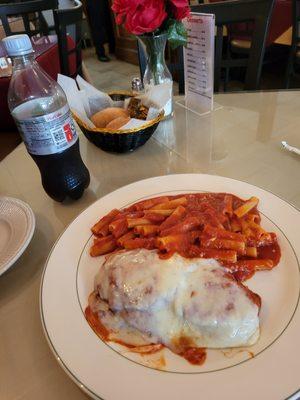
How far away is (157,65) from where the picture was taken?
109 cm

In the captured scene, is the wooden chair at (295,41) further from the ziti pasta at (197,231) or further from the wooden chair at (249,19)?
the ziti pasta at (197,231)

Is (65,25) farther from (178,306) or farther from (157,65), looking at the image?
(178,306)

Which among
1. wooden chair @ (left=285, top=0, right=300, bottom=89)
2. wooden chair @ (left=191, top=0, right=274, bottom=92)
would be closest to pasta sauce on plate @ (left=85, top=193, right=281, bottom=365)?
wooden chair @ (left=191, top=0, right=274, bottom=92)

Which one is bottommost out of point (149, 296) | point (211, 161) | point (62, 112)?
point (211, 161)

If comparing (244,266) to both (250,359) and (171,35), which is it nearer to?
(250,359)

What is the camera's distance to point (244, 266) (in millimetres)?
611

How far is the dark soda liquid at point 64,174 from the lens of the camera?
780mm

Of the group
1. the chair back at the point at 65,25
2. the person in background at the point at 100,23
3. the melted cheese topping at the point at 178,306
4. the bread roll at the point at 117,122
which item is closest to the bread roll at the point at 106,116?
the bread roll at the point at 117,122

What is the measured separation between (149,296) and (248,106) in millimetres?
954

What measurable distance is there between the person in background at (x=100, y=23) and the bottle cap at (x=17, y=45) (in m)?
4.95

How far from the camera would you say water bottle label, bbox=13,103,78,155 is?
68 cm

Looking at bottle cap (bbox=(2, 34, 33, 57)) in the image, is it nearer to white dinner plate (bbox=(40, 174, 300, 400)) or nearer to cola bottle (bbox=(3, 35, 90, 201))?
cola bottle (bbox=(3, 35, 90, 201))

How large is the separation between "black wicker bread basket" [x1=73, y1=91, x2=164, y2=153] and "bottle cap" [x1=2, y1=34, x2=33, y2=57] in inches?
12.5

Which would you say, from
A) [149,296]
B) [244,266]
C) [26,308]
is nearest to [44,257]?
[26,308]
